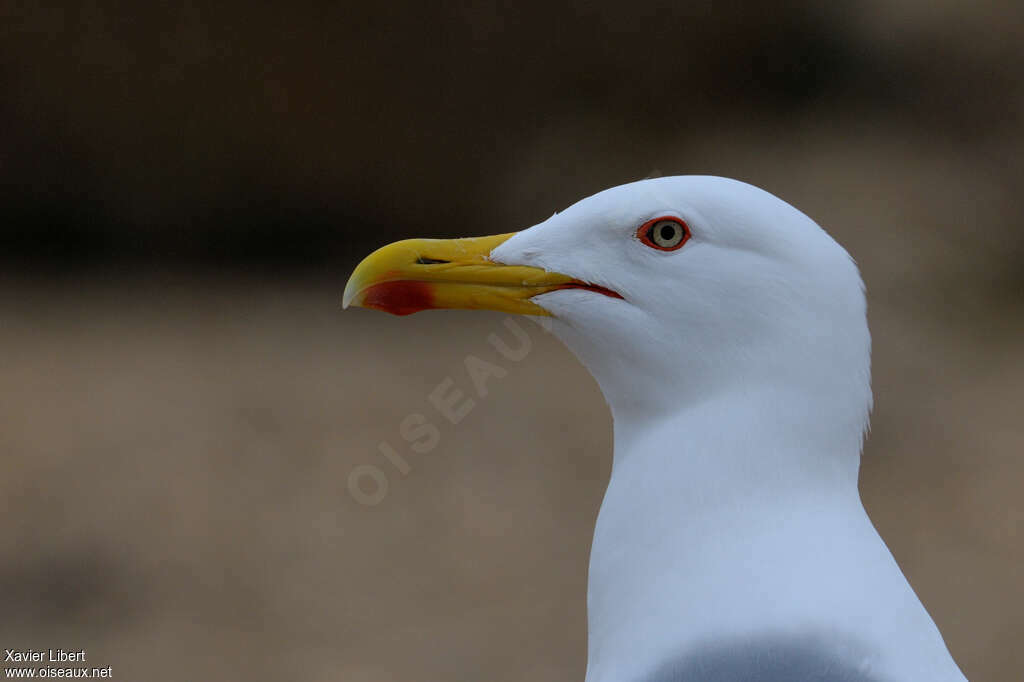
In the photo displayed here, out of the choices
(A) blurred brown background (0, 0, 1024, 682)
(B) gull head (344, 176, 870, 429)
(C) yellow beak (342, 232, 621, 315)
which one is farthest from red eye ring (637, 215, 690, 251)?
Answer: (A) blurred brown background (0, 0, 1024, 682)

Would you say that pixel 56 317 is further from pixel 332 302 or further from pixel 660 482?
pixel 660 482

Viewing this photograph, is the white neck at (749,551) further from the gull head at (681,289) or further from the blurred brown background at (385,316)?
the blurred brown background at (385,316)

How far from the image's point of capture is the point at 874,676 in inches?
30.8

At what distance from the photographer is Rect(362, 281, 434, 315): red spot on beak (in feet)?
3.22

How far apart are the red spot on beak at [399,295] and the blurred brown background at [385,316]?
5.91 ft

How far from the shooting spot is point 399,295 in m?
0.99

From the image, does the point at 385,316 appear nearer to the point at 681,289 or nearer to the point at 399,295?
the point at 399,295

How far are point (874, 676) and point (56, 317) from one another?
4.22m

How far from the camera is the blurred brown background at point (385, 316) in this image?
2930mm

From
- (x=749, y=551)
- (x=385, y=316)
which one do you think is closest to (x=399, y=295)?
(x=749, y=551)

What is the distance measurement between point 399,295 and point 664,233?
0.75 feet

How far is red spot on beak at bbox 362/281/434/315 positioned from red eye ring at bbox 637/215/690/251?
0.19 m

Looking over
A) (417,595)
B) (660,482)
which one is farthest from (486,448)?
(660,482)

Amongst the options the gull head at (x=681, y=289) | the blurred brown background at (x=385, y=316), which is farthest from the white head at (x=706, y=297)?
the blurred brown background at (x=385, y=316)
